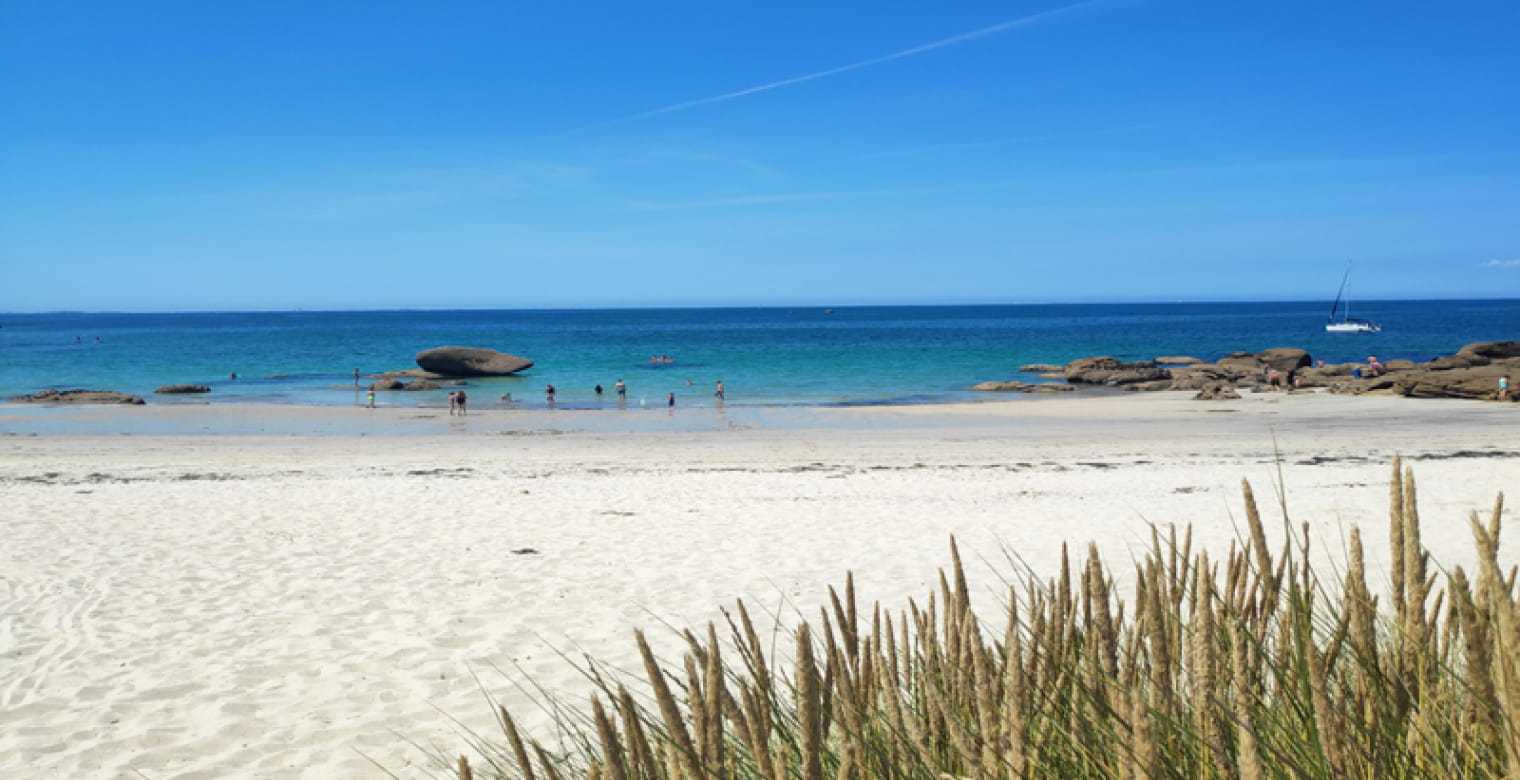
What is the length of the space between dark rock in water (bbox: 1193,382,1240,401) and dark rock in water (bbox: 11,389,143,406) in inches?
1434

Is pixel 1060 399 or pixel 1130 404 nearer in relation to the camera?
pixel 1130 404

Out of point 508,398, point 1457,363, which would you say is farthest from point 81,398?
point 1457,363

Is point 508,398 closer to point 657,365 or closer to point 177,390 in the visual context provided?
point 177,390

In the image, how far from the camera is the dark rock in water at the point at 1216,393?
33.5 meters

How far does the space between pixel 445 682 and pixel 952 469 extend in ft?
34.9

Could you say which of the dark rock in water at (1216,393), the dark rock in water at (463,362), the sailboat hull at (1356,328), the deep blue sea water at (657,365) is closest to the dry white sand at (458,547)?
the dark rock in water at (1216,393)

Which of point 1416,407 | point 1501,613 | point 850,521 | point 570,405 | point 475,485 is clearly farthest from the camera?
point 570,405

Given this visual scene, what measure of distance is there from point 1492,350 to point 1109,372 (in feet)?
44.9

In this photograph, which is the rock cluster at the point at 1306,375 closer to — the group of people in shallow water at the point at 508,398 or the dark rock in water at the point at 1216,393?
the dark rock in water at the point at 1216,393

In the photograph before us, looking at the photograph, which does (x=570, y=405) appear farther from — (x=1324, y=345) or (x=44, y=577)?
(x=1324, y=345)

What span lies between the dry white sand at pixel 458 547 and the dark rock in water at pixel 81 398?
606 inches

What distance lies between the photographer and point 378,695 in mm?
6098

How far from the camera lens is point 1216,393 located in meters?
34.2

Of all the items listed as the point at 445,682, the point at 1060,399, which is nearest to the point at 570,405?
the point at 1060,399
